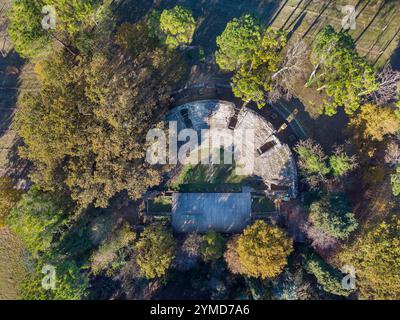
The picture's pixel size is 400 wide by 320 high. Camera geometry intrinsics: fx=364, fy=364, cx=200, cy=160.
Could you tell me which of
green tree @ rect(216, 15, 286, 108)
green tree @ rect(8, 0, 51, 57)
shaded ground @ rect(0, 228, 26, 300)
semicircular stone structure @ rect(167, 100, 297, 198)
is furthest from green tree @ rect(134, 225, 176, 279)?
green tree @ rect(8, 0, 51, 57)

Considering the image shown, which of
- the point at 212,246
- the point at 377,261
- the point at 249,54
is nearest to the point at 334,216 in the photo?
the point at 377,261

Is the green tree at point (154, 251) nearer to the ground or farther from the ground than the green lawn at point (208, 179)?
nearer to the ground

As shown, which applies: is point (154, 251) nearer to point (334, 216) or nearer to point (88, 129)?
point (88, 129)

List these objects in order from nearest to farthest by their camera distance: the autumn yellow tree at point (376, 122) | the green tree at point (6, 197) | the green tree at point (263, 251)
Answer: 1. the green tree at point (263, 251)
2. the green tree at point (6, 197)
3. the autumn yellow tree at point (376, 122)

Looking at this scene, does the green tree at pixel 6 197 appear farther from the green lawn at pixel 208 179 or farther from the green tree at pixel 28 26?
the green lawn at pixel 208 179

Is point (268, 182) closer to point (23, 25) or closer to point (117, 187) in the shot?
point (117, 187)

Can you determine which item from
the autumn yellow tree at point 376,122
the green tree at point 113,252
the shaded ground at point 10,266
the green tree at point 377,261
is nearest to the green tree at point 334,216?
the green tree at point 377,261

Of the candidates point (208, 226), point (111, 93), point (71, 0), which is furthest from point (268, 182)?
point (71, 0)
